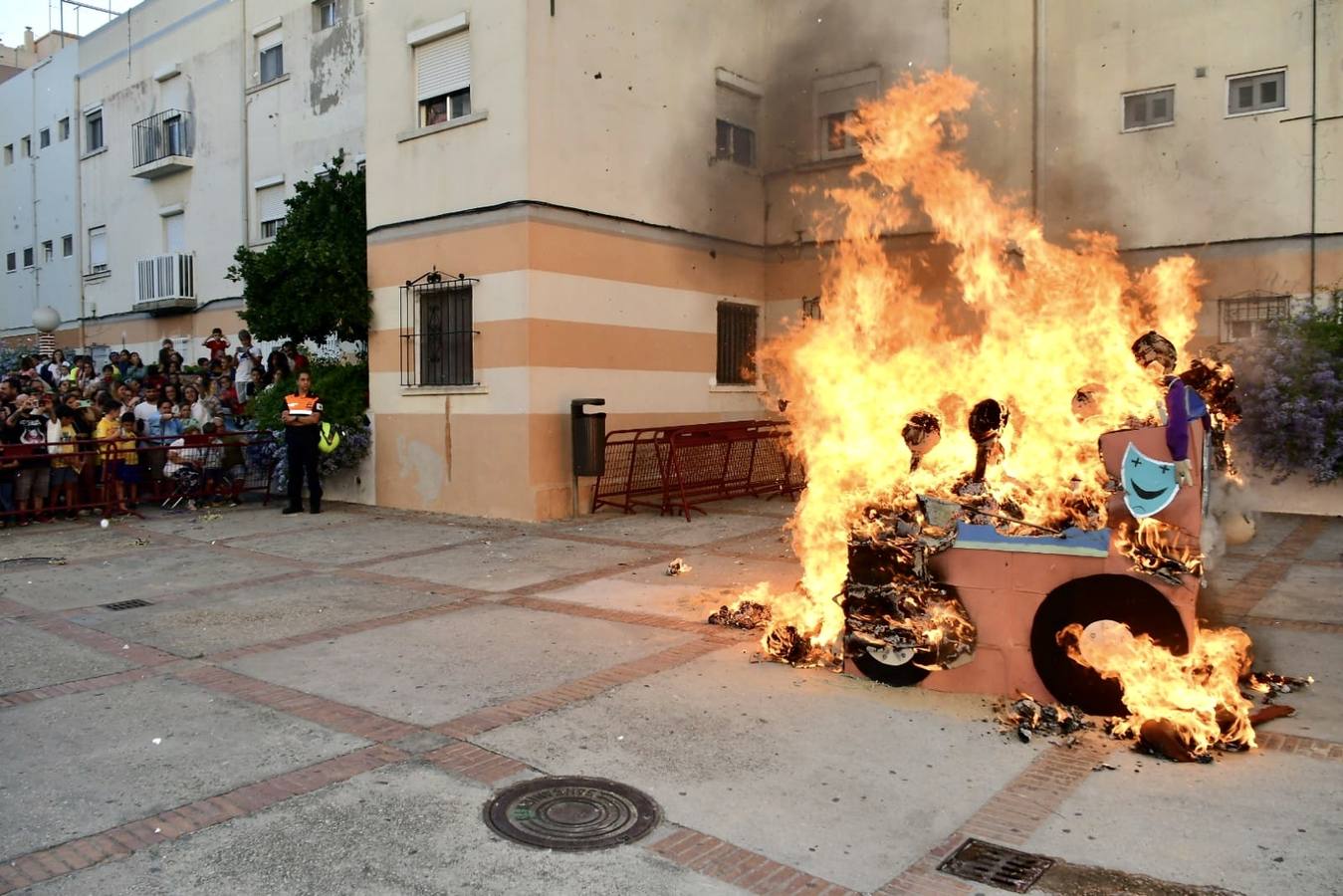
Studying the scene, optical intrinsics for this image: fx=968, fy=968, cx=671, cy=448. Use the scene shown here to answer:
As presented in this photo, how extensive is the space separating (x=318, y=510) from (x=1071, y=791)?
11.4m

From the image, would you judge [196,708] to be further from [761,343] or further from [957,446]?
[761,343]

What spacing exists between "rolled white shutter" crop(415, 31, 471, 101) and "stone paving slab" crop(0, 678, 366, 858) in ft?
31.1

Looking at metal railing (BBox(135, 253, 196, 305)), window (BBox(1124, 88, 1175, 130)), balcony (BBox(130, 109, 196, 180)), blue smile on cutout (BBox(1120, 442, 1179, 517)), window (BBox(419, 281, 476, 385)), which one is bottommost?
blue smile on cutout (BBox(1120, 442, 1179, 517))

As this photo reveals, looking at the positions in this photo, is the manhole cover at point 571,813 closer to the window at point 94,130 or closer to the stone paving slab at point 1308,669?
the stone paving slab at point 1308,669

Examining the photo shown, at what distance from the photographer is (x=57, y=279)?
2605cm

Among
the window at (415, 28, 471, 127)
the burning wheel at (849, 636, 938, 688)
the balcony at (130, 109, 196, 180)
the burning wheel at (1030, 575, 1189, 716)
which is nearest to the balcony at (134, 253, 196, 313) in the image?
the balcony at (130, 109, 196, 180)

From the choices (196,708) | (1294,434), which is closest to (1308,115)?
(1294,434)

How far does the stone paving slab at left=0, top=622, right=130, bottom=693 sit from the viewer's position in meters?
5.83

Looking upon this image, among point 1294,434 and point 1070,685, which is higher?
point 1294,434

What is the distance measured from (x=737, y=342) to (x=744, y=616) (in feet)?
29.7

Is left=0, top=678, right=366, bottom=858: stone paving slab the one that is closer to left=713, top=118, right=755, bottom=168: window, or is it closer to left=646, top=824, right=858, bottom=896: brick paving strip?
left=646, top=824, right=858, bottom=896: brick paving strip

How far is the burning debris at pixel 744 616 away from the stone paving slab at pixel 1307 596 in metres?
3.72

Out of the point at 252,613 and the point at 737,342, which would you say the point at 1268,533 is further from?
the point at 252,613

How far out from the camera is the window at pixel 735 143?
14.8 m
